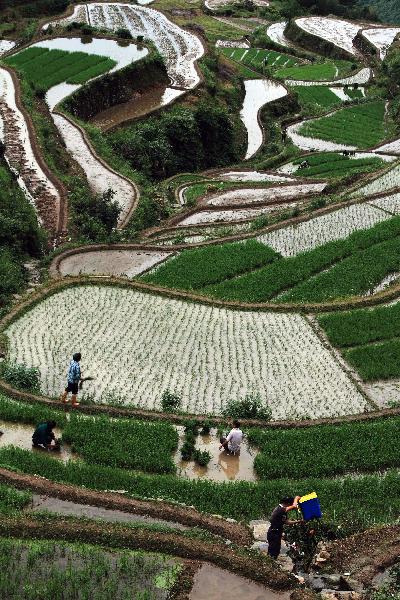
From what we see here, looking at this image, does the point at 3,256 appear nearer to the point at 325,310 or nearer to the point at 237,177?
the point at 325,310

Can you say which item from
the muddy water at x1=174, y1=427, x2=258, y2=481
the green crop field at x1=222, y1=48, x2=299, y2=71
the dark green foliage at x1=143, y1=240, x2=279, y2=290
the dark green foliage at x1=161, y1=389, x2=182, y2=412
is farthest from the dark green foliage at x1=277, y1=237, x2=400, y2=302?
the green crop field at x1=222, y1=48, x2=299, y2=71

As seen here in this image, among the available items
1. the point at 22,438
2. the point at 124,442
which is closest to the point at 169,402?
the point at 124,442

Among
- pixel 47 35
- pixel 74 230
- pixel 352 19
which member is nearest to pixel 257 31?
pixel 352 19

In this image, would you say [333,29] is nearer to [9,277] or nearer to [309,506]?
[9,277]

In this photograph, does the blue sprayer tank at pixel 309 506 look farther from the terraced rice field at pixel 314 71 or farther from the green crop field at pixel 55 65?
the terraced rice field at pixel 314 71

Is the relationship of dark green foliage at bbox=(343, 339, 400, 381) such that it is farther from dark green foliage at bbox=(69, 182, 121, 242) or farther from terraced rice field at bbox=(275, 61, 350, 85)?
terraced rice field at bbox=(275, 61, 350, 85)

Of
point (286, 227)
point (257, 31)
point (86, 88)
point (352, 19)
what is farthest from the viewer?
point (352, 19)
